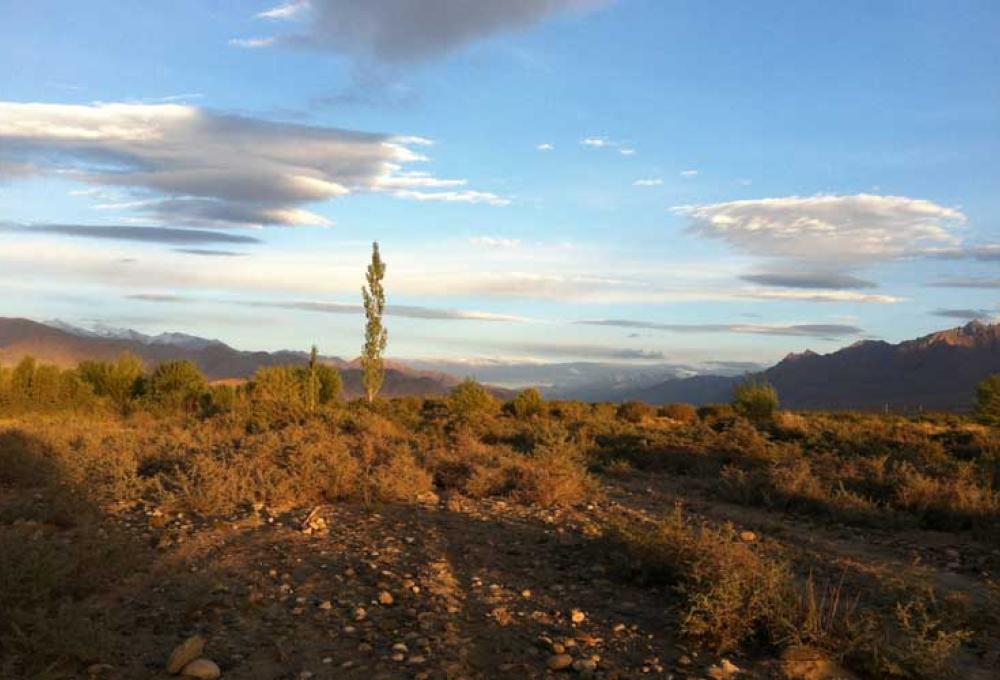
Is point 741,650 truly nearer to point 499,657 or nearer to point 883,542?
point 499,657

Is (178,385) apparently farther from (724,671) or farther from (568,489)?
(724,671)

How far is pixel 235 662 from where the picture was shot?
5.00 m

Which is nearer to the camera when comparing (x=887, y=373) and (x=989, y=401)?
(x=989, y=401)

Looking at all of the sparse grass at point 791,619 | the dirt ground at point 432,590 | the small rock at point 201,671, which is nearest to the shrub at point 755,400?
the dirt ground at point 432,590

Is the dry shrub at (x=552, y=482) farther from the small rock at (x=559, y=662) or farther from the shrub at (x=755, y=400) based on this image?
the shrub at (x=755, y=400)

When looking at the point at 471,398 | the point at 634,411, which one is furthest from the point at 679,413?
the point at 471,398

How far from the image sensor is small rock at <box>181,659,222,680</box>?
475 cm

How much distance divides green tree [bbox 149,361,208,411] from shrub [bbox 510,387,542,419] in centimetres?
1247

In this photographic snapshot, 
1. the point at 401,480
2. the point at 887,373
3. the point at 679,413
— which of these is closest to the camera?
the point at 401,480

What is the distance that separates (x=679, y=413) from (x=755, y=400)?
7586 mm

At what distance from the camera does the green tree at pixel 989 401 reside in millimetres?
29891

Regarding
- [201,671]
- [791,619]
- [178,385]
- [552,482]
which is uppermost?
[178,385]

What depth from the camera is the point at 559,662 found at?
491 cm

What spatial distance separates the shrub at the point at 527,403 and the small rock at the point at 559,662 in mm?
27079
